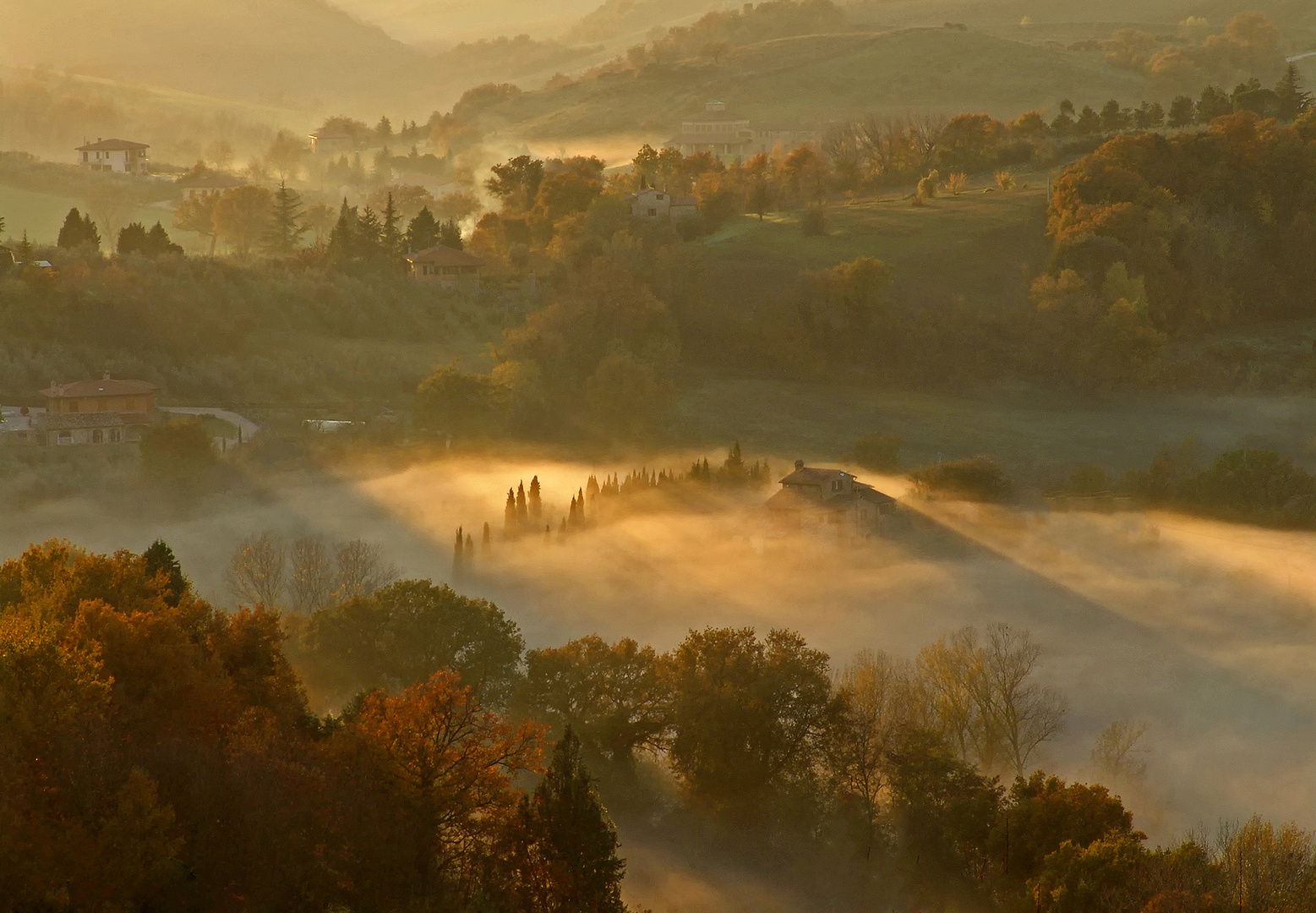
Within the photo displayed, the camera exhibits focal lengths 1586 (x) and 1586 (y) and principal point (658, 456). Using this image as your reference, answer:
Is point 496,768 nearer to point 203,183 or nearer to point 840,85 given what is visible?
point 203,183

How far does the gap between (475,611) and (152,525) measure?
747 inches

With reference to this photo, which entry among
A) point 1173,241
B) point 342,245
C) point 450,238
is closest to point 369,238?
point 342,245

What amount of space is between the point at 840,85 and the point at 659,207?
83075 millimetres

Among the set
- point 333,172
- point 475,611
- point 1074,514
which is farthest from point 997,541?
point 333,172

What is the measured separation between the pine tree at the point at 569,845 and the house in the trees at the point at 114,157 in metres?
119

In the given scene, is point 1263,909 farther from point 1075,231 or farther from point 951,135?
point 951,135

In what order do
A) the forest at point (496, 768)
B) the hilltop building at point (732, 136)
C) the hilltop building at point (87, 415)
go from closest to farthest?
1. the forest at point (496, 768)
2. the hilltop building at point (87, 415)
3. the hilltop building at point (732, 136)

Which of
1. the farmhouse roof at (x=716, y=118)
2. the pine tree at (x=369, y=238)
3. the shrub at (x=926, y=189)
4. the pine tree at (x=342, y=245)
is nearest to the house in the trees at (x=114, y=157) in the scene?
the pine tree at (x=369, y=238)

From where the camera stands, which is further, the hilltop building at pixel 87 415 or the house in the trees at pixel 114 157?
the house in the trees at pixel 114 157

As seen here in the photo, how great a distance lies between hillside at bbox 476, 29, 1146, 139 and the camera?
16088cm

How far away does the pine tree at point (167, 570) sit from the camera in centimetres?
3256

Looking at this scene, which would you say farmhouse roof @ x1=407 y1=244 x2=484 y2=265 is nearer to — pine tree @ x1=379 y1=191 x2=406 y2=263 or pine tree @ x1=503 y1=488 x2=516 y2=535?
pine tree @ x1=379 y1=191 x2=406 y2=263

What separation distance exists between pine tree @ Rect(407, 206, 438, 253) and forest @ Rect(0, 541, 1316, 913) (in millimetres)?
54111

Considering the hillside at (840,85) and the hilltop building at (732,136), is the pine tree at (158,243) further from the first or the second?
the hillside at (840,85)
